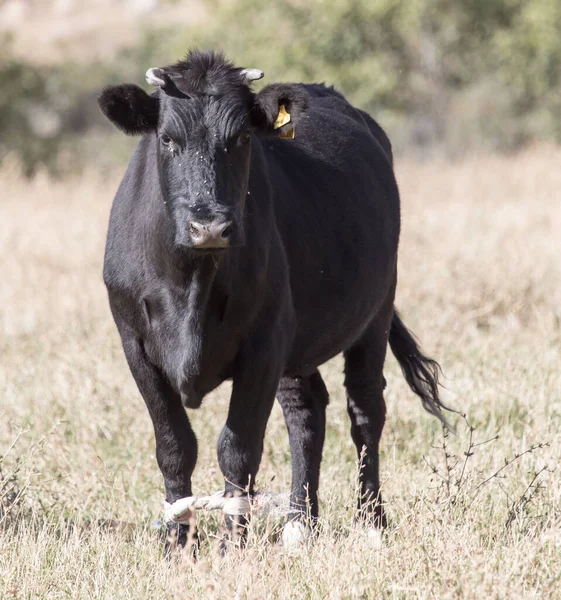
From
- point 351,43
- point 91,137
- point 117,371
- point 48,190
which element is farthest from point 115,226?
point 91,137

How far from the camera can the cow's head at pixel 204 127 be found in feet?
12.3

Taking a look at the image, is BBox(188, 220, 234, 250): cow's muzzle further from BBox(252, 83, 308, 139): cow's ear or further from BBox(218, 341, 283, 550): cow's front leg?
BBox(252, 83, 308, 139): cow's ear

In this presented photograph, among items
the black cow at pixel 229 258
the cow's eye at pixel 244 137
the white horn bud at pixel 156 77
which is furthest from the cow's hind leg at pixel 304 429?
Result: the white horn bud at pixel 156 77

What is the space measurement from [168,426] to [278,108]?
141 centimetres

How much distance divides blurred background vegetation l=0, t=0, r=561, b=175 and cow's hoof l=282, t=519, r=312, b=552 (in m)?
21.1

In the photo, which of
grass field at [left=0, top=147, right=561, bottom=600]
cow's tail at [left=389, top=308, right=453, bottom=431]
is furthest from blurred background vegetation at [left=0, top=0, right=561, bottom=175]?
cow's tail at [left=389, top=308, right=453, bottom=431]

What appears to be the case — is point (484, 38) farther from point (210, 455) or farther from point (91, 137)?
point (210, 455)

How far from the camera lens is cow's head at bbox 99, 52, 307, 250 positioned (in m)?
3.74

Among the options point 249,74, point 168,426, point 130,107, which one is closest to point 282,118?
point 249,74

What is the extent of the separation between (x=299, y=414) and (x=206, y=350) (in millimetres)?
1291

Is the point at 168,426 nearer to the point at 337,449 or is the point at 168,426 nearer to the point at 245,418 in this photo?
the point at 245,418

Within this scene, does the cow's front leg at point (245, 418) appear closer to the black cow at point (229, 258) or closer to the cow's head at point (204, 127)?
the black cow at point (229, 258)

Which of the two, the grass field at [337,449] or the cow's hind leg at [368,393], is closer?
the grass field at [337,449]

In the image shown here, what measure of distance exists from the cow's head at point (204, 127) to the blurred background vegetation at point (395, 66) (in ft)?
68.7
